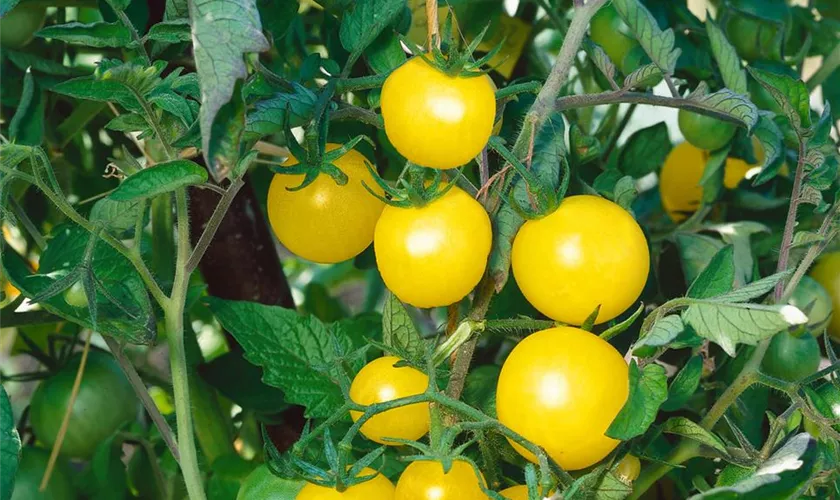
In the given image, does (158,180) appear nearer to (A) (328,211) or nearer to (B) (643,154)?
(A) (328,211)

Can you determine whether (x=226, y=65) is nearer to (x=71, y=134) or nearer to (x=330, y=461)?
(x=330, y=461)

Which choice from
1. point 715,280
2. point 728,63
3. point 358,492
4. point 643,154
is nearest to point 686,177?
point 643,154

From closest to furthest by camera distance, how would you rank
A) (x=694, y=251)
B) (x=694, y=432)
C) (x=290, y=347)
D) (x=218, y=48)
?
(x=218, y=48)
(x=694, y=432)
(x=290, y=347)
(x=694, y=251)

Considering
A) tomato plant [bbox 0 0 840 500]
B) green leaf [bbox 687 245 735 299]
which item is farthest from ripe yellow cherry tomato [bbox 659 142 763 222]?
green leaf [bbox 687 245 735 299]

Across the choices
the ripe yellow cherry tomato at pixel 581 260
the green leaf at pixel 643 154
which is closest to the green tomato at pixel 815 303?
the green leaf at pixel 643 154

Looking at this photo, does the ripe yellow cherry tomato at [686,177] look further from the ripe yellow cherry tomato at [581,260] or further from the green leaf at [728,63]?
the ripe yellow cherry tomato at [581,260]

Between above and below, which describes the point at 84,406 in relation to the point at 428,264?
below
